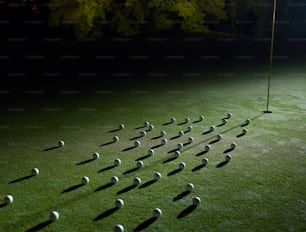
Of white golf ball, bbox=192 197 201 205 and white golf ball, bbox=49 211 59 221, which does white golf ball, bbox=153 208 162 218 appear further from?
white golf ball, bbox=49 211 59 221

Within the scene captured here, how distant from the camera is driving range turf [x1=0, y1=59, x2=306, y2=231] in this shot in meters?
4.15

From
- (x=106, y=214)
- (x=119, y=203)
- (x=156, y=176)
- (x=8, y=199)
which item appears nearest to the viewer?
(x=106, y=214)

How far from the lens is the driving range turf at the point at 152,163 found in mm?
4148

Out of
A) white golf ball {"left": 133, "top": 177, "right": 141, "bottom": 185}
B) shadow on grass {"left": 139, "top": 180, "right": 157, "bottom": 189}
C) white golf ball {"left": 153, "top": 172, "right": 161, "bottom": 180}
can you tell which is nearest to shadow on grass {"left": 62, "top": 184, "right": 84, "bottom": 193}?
white golf ball {"left": 133, "top": 177, "right": 141, "bottom": 185}

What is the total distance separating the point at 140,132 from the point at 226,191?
9.12 feet

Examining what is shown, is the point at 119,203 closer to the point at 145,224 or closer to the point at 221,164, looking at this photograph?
the point at 145,224

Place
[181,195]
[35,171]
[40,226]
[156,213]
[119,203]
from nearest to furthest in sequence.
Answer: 1. [40,226]
2. [156,213]
3. [119,203]
4. [181,195]
5. [35,171]

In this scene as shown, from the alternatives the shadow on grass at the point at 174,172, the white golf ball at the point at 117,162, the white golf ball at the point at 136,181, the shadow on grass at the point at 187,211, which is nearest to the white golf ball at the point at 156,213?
the shadow on grass at the point at 187,211

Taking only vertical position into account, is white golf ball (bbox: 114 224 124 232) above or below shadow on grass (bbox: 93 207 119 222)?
above

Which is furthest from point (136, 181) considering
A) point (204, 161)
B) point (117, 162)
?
point (204, 161)

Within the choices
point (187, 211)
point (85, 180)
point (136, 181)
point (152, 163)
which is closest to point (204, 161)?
point (152, 163)

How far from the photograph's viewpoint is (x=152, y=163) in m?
5.76

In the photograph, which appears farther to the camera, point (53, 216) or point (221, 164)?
point (221, 164)

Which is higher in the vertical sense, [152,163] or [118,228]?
[118,228]
